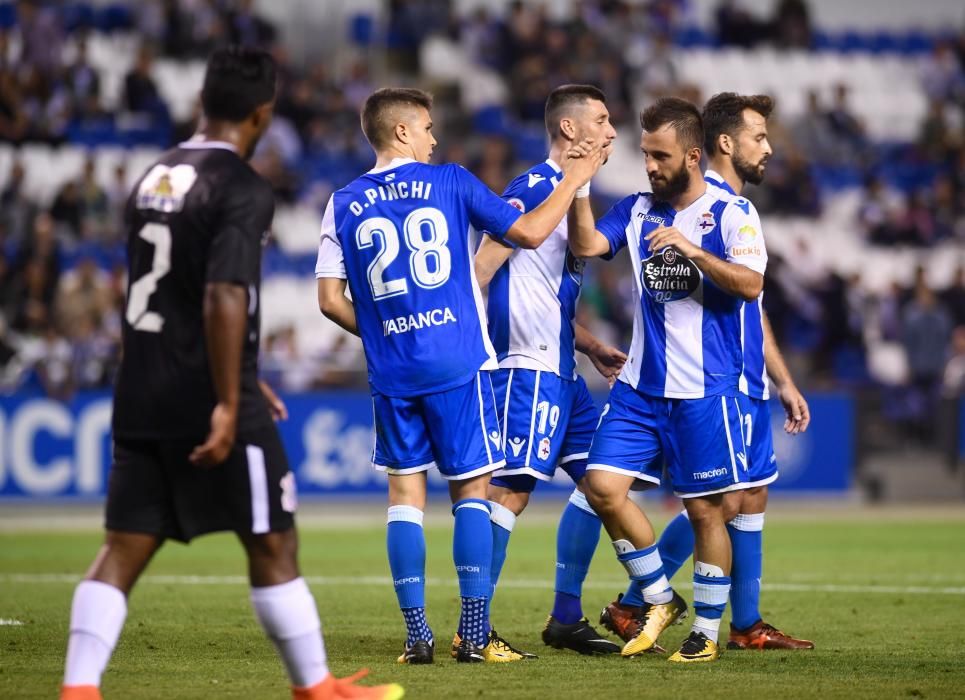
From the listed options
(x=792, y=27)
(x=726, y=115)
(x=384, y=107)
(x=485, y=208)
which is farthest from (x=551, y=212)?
(x=792, y=27)

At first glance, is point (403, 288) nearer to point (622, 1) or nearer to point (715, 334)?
point (715, 334)

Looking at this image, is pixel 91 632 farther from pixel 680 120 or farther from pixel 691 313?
pixel 680 120

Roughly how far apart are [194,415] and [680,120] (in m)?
2.97

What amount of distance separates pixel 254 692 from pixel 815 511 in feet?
40.3

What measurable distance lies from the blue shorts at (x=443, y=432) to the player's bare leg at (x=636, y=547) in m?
0.49

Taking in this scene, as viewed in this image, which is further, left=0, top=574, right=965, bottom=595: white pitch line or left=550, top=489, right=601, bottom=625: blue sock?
left=0, top=574, right=965, bottom=595: white pitch line

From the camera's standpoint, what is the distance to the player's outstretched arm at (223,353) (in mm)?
4953

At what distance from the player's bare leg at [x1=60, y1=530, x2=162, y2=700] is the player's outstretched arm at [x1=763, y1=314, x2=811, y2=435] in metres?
3.59

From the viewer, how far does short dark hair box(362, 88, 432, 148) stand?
6.95m

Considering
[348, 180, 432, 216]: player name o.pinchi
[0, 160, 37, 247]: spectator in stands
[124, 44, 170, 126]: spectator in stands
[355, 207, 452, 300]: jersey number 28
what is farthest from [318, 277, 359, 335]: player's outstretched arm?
[124, 44, 170, 126]: spectator in stands

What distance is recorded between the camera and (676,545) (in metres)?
7.85

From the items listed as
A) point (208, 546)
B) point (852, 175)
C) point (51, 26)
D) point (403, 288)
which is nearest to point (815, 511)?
point (208, 546)

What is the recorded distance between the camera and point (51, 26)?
21.9 m

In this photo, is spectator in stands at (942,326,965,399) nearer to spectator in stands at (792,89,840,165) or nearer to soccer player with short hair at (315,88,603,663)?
spectator in stands at (792,89,840,165)
